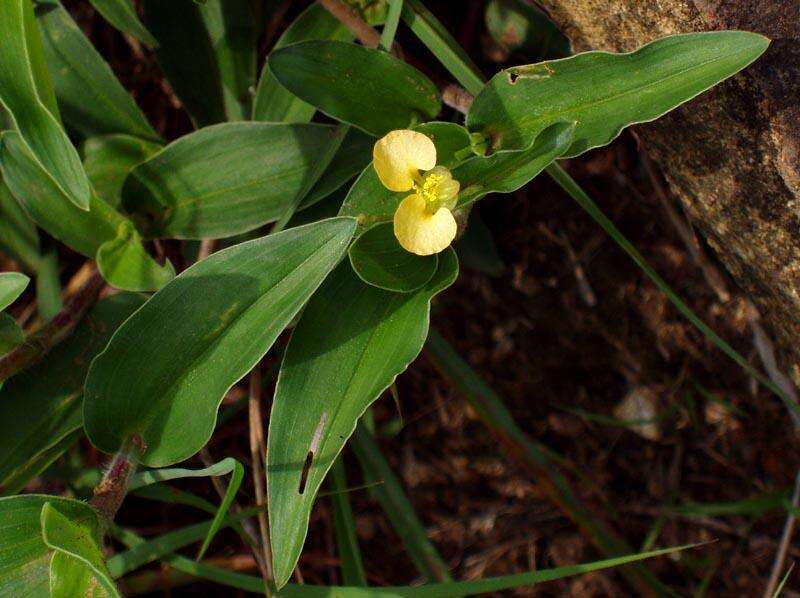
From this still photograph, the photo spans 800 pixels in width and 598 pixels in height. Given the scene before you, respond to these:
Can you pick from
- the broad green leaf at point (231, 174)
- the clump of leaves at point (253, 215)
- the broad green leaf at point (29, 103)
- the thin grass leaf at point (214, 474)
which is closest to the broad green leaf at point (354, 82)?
the clump of leaves at point (253, 215)

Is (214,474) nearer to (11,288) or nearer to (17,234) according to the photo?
(11,288)

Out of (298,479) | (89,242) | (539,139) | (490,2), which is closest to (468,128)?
(539,139)

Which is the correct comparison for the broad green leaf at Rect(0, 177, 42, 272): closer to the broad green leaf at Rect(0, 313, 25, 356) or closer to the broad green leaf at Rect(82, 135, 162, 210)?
the broad green leaf at Rect(82, 135, 162, 210)

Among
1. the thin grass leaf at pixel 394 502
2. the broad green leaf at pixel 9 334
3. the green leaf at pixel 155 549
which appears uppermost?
the broad green leaf at pixel 9 334

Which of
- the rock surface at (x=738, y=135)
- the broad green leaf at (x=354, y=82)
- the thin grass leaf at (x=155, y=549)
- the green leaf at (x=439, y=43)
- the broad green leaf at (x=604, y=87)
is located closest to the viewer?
the broad green leaf at (x=604, y=87)

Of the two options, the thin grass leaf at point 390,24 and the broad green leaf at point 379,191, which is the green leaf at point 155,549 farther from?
the thin grass leaf at point 390,24

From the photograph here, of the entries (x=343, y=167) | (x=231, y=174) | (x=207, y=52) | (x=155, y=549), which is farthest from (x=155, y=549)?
(x=207, y=52)
